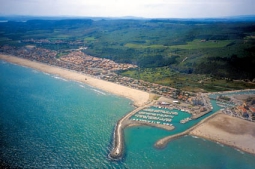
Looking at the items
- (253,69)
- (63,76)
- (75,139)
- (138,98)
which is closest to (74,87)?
(63,76)

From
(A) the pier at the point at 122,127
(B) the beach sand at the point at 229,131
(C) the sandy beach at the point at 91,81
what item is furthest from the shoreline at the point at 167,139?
(C) the sandy beach at the point at 91,81

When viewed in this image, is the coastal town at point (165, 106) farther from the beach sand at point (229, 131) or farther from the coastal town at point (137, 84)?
the beach sand at point (229, 131)

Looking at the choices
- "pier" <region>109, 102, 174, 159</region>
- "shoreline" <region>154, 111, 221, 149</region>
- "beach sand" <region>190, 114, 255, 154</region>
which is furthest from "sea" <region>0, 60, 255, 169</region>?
"beach sand" <region>190, 114, 255, 154</region>

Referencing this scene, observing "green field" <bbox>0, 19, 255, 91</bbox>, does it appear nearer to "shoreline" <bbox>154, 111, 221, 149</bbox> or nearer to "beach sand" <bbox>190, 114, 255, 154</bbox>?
"beach sand" <bbox>190, 114, 255, 154</bbox>

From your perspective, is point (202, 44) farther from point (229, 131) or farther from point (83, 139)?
point (83, 139)

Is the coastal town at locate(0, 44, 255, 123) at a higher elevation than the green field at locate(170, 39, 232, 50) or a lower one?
lower

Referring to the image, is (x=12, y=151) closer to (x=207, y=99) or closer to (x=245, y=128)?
(x=245, y=128)

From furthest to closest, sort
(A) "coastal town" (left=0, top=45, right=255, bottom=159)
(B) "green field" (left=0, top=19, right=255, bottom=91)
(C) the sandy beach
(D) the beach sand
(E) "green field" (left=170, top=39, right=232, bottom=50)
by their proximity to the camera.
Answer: (E) "green field" (left=170, top=39, right=232, bottom=50)
(B) "green field" (left=0, top=19, right=255, bottom=91)
(C) the sandy beach
(A) "coastal town" (left=0, top=45, right=255, bottom=159)
(D) the beach sand

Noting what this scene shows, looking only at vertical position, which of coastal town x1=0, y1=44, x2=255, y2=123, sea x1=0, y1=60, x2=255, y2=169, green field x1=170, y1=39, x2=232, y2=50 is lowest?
sea x1=0, y1=60, x2=255, y2=169
